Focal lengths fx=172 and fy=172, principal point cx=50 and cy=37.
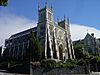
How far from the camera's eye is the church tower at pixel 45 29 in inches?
2527

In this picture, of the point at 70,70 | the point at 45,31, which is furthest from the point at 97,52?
the point at 70,70

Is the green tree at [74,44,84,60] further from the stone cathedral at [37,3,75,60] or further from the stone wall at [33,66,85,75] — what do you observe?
the stone wall at [33,66,85,75]

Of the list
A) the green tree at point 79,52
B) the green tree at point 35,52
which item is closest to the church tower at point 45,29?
the green tree at point 35,52

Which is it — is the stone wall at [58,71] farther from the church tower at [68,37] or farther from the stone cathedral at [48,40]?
the church tower at [68,37]

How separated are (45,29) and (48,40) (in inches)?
183

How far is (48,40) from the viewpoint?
66375 mm

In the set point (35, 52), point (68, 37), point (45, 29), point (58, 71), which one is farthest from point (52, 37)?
point (58, 71)

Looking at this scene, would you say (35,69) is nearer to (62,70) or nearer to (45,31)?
(62,70)

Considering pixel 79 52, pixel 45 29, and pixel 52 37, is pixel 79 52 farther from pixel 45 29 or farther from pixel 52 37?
pixel 45 29

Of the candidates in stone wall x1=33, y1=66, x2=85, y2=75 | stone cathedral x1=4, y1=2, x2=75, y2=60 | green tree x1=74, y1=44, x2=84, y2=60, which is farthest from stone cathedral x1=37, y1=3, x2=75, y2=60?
stone wall x1=33, y1=66, x2=85, y2=75

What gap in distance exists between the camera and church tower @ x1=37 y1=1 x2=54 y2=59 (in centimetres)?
6419

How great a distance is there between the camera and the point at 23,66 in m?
47.8

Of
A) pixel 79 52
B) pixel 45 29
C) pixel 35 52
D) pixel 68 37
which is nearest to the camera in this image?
pixel 35 52

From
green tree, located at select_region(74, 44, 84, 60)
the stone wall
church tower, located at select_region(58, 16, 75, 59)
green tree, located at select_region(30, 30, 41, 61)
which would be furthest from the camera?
church tower, located at select_region(58, 16, 75, 59)
